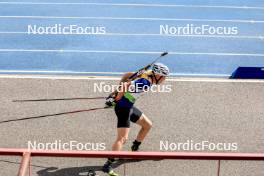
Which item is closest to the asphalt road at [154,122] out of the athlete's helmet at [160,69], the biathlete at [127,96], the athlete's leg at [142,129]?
the athlete's leg at [142,129]

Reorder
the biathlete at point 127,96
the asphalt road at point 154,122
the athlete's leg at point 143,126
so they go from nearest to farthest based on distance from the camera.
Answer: the biathlete at point 127,96
the asphalt road at point 154,122
the athlete's leg at point 143,126

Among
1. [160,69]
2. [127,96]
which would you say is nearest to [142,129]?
[127,96]

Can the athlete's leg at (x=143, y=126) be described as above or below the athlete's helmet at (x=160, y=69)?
below

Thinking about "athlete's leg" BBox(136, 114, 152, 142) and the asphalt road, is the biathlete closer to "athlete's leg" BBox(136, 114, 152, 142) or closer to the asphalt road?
"athlete's leg" BBox(136, 114, 152, 142)

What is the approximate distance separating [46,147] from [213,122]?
3409 mm

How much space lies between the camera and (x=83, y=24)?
15.4 m

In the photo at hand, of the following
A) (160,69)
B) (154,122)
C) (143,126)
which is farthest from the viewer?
(154,122)

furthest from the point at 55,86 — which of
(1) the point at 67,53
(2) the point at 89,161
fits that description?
(2) the point at 89,161

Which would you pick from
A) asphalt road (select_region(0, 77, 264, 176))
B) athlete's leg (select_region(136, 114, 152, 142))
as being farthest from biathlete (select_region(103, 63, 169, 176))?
asphalt road (select_region(0, 77, 264, 176))

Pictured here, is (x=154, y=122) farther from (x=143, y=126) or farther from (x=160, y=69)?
(x=160, y=69)

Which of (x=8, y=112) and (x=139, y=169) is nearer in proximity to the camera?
(x=139, y=169)

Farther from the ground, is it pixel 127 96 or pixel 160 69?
pixel 160 69

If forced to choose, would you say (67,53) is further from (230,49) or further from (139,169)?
(139,169)

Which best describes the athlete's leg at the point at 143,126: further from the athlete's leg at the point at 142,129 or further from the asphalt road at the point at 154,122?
the asphalt road at the point at 154,122
